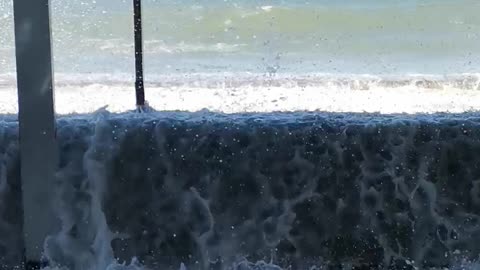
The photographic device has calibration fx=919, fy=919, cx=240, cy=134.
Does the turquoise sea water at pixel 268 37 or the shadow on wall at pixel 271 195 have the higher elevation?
the turquoise sea water at pixel 268 37

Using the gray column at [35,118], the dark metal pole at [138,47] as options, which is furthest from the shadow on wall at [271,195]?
the dark metal pole at [138,47]

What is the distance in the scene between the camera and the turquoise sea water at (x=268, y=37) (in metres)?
6.73

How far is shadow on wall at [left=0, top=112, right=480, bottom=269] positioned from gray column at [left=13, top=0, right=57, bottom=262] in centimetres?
23

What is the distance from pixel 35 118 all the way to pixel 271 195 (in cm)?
99

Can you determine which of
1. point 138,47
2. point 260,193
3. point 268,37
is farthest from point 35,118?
point 268,37

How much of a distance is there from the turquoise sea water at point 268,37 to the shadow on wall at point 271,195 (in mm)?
2378

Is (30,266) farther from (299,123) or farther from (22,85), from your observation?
(299,123)

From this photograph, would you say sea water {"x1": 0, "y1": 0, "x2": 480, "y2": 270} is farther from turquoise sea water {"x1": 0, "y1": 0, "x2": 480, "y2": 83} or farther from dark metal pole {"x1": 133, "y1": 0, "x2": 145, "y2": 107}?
turquoise sea water {"x1": 0, "y1": 0, "x2": 480, "y2": 83}

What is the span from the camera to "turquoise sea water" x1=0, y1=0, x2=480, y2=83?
6730 mm

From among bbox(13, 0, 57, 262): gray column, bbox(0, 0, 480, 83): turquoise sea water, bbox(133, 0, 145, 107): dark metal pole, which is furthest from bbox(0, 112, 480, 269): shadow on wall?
bbox(0, 0, 480, 83): turquoise sea water

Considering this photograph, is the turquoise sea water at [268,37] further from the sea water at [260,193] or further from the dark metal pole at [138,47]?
the sea water at [260,193]

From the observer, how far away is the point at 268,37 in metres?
8.25

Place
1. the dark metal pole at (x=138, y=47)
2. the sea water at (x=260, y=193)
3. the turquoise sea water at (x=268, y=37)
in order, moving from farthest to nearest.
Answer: the turquoise sea water at (x=268, y=37)
the dark metal pole at (x=138, y=47)
the sea water at (x=260, y=193)

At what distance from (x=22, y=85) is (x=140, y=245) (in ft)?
2.65
